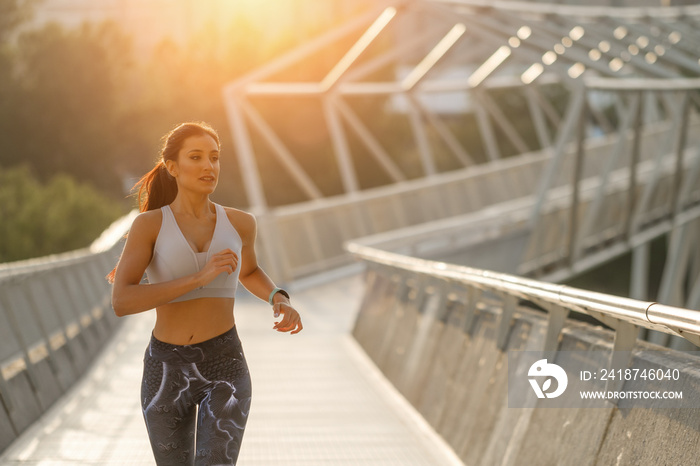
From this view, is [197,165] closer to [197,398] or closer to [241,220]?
[241,220]

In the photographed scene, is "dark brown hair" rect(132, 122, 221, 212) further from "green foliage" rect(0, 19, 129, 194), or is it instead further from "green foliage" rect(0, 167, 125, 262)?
"green foliage" rect(0, 19, 129, 194)

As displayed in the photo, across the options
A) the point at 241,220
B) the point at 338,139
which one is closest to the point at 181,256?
the point at 241,220

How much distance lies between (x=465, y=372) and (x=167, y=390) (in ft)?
12.5

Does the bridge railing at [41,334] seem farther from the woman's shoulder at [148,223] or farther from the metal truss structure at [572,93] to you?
the metal truss structure at [572,93]

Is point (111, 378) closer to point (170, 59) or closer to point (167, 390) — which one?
point (167, 390)

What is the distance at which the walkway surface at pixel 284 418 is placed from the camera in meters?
7.27

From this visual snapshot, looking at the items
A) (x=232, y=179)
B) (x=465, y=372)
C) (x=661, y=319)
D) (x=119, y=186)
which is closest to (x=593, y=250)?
(x=465, y=372)

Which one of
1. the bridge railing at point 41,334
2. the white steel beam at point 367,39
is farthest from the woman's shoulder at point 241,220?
the white steel beam at point 367,39

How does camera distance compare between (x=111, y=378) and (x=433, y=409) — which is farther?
(x=111, y=378)

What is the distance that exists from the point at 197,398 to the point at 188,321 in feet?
0.96

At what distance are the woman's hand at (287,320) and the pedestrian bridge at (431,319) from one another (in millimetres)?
1275

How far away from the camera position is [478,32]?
21.1 meters

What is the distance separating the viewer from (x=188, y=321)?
3.92m

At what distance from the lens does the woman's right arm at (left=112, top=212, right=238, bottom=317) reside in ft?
12.2
